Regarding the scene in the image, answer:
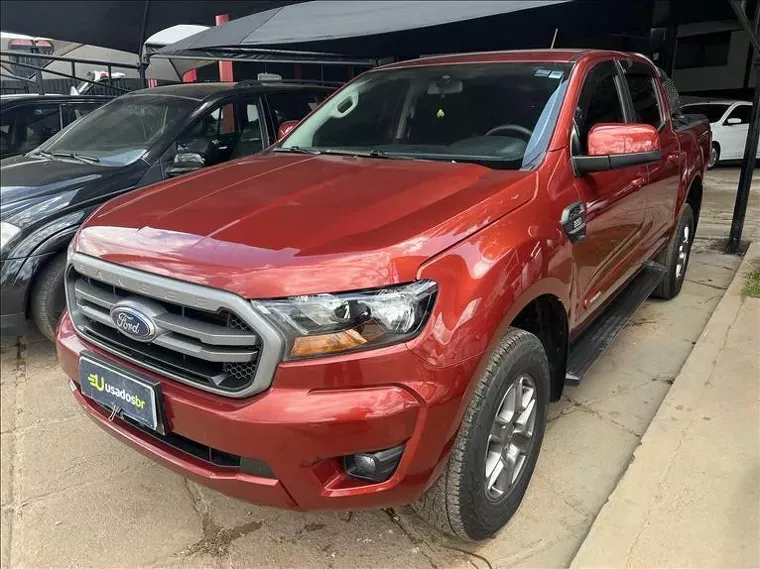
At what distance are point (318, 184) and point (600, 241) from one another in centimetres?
136

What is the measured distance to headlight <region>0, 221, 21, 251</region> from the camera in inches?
132

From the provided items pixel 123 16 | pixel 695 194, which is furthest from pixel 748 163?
pixel 123 16

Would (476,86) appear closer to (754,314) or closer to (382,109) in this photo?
(382,109)

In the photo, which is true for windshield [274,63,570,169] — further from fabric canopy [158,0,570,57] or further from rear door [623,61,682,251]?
fabric canopy [158,0,570,57]

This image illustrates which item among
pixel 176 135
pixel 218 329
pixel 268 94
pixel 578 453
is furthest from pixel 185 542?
pixel 268 94

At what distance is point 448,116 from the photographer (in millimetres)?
2971

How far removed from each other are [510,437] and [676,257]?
9.91 ft

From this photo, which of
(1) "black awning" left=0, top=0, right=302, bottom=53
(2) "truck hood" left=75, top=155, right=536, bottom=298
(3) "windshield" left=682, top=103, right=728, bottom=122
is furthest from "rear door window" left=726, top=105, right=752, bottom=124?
(2) "truck hood" left=75, top=155, right=536, bottom=298

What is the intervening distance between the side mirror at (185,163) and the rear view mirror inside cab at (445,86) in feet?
5.93

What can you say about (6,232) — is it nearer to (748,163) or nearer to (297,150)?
(297,150)

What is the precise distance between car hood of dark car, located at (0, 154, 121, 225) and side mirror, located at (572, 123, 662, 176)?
116 inches

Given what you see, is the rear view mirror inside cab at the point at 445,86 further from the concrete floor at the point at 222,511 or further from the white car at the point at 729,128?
the white car at the point at 729,128

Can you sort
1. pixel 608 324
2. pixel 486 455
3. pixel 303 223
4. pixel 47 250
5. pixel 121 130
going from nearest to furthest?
1. pixel 303 223
2. pixel 486 455
3. pixel 608 324
4. pixel 47 250
5. pixel 121 130

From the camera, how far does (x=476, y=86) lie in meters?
2.99
